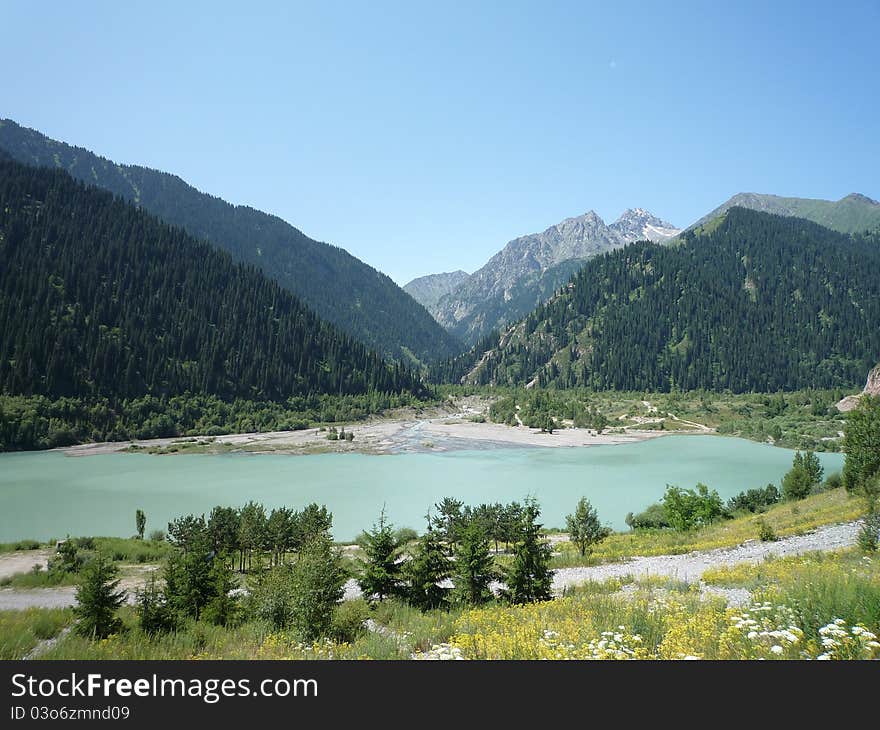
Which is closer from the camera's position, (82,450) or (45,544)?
(45,544)

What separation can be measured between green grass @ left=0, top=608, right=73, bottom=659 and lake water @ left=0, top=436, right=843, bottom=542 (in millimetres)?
20773

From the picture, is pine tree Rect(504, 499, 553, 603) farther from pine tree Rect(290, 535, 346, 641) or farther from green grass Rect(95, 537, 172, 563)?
green grass Rect(95, 537, 172, 563)

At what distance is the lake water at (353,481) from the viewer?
36.6 metres

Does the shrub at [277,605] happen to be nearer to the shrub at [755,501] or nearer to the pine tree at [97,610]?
the pine tree at [97,610]

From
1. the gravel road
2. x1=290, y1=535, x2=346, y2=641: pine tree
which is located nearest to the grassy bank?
x1=290, y1=535, x2=346, y2=641: pine tree

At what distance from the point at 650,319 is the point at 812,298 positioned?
60.9 metres

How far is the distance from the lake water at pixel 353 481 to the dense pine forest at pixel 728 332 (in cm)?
9557

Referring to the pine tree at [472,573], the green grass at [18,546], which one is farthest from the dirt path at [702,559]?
the green grass at [18,546]

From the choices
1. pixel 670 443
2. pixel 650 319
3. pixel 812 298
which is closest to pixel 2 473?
pixel 670 443

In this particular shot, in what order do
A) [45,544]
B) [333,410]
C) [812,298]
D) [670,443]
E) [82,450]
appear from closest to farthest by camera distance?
[45,544] < [82,450] < [670,443] < [333,410] < [812,298]

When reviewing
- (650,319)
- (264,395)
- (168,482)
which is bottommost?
(168,482)
